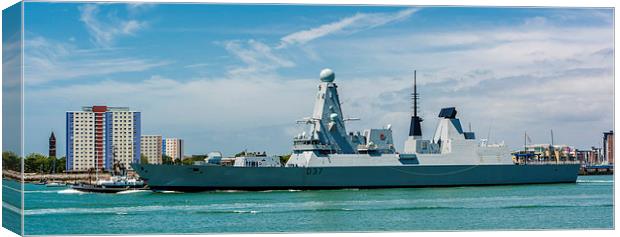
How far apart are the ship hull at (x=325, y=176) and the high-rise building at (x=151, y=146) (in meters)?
2.86

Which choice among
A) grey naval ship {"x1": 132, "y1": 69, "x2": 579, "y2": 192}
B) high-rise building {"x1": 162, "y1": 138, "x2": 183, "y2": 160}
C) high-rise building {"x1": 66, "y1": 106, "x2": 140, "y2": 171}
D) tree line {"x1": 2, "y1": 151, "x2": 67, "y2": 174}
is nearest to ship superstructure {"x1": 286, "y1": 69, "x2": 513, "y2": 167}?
grey naval ship {"x1": 132, "y1": 69, "x2": 579, "y2": 192}

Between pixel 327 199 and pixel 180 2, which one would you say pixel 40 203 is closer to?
pixel 327 199

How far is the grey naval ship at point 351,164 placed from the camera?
34312 mm

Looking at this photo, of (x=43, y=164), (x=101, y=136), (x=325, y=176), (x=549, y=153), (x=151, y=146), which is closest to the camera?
(x=325, y=176)

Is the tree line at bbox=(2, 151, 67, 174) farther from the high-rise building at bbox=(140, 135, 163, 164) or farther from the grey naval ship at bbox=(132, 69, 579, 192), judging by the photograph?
the grey naval ship at bbox=(132, 69, 579, 192)

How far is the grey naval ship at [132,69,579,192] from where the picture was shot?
3431 centimetres

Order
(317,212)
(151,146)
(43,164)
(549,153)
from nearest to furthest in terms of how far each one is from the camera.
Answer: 1. (317,212)
2. (151,146)
3. (549,153)
4. (43,164)

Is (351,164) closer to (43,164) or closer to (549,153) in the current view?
(549,153)

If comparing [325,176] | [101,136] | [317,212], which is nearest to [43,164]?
[101,136]

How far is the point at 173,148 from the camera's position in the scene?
126ft

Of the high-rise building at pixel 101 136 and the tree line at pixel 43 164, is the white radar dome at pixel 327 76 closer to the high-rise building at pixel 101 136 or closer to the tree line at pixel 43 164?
the high-rise building at pixel 101 136

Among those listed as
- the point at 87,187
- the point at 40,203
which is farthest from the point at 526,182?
the point at 40,203

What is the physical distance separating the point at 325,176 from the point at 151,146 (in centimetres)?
743

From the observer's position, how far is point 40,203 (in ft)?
94.8
